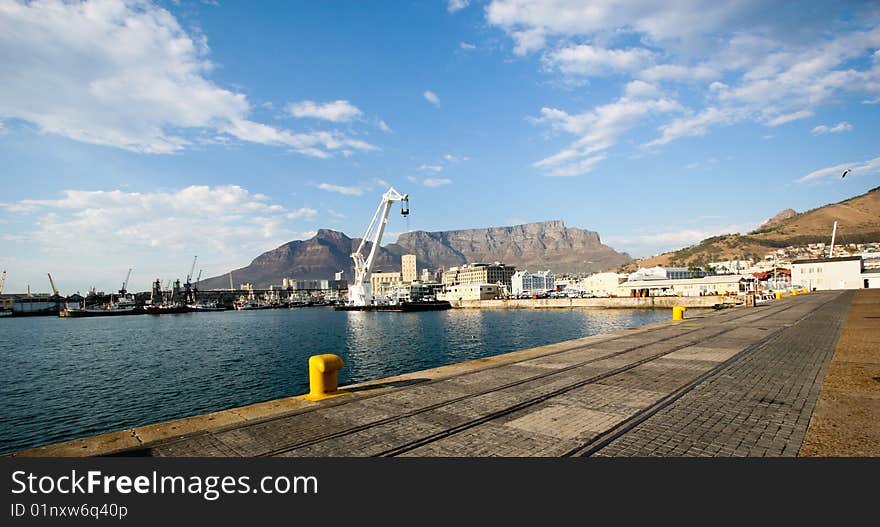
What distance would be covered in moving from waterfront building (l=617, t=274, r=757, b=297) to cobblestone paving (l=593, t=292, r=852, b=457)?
9037cm

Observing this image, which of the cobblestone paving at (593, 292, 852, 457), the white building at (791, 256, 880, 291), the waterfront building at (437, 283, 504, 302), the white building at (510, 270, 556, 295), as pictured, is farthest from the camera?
the white building at (510, 270, 556, 295)

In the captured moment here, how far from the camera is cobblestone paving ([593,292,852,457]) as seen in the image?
6.34m

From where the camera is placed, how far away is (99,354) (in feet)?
135

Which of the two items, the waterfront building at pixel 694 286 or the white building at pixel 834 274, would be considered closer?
the white building at pixel 834 274

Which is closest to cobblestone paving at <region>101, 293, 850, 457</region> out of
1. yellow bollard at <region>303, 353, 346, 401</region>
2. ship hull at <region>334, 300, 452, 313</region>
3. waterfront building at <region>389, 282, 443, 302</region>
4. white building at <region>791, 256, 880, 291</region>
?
yellow bollard at <region>303, 353, 346, 401</region>

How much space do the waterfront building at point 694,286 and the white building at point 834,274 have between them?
8717 millimetres

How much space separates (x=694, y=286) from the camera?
106062 mm

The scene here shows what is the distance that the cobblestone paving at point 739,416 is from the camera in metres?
6.34

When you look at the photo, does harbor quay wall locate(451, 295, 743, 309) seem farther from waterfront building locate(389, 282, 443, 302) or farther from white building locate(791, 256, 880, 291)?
waterfront building locate(389, 282, 443, 302)

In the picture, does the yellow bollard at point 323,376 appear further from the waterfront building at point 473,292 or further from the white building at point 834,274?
the waterfront building at point 473,292

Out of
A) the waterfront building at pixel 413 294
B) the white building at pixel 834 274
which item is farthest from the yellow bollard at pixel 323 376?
the waterfront building at pixel 413 294

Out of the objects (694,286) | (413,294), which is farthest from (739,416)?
(413,294)
